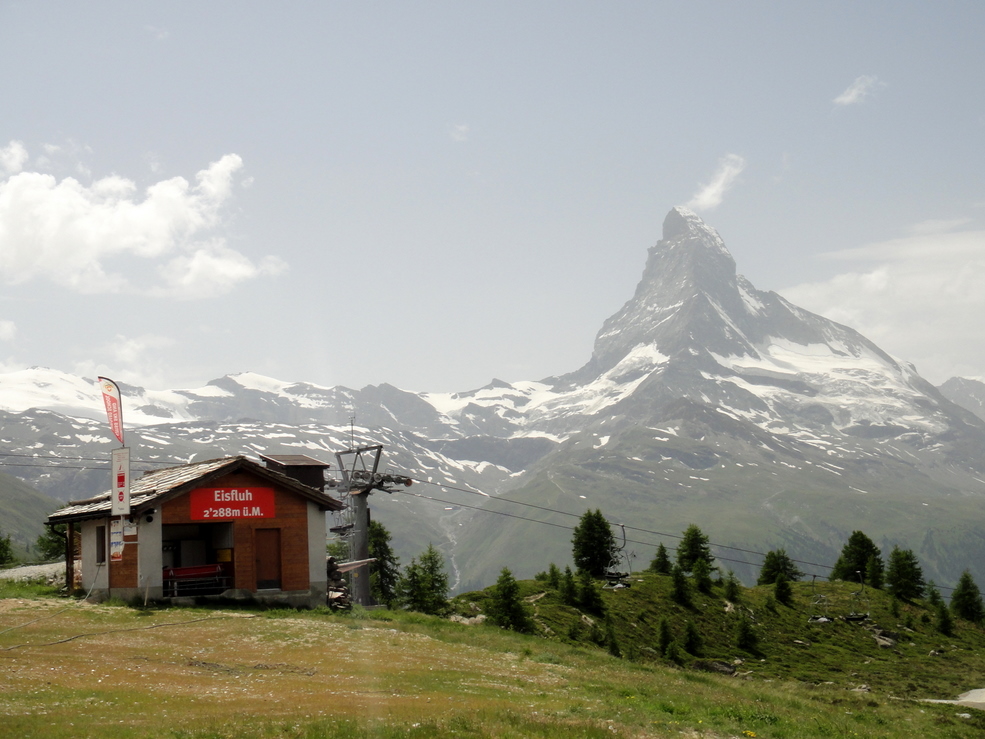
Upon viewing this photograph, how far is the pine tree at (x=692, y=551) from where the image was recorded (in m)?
95.1

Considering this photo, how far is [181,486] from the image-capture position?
4066 centimetres

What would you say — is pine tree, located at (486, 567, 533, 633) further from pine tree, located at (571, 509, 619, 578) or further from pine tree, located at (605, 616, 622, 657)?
pine tree, located at (571, 509, 619, 578)

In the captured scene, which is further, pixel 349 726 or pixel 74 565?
pixel 74 565

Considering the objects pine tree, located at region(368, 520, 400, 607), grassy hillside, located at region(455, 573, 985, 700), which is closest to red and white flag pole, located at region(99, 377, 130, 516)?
grassy hillside, located at region(455, 573, 985, 700)

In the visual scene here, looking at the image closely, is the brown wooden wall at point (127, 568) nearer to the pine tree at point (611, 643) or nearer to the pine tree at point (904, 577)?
the pine tree at point (611, 643)

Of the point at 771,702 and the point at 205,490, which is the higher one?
the point at 205,490

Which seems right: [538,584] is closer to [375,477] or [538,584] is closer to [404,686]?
[375,477]

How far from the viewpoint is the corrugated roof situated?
40.3 m

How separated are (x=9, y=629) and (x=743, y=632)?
55669 millimetres

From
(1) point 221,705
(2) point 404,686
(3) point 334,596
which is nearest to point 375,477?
(3) point 334,596

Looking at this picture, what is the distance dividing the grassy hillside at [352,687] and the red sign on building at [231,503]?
5.35 metres

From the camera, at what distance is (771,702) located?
101 feet

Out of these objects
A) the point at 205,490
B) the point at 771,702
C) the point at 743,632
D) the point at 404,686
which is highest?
the point at 205,490

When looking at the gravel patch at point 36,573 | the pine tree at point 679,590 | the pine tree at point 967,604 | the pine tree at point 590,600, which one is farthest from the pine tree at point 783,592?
the gravel patch at point 36,573
